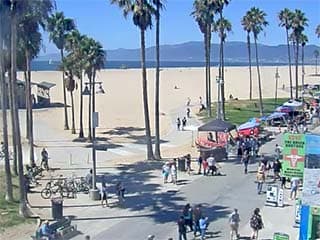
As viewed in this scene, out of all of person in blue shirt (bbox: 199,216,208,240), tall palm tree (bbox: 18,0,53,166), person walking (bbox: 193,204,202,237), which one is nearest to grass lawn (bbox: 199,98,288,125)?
tall palm tree (bbox: 18,0,53,166)

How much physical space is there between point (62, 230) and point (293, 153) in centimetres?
999

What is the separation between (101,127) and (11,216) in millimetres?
32255

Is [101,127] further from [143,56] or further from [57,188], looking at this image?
[57,188]

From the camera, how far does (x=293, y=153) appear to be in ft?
82.5

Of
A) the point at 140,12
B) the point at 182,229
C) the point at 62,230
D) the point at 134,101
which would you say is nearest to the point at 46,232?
the point at 62,230

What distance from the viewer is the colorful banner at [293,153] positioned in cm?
2469

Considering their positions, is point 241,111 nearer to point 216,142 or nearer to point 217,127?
point 216,142

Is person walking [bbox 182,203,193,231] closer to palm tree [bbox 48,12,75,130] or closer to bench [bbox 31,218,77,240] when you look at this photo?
bench [bbox 31,218,77,240]

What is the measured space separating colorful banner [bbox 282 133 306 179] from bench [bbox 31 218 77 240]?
30.2 ft

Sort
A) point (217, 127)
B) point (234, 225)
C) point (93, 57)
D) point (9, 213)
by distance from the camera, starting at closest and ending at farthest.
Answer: point (234, 225)
point (9, 213)
point (217, 127)
point (93, 57)

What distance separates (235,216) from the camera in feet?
67.1

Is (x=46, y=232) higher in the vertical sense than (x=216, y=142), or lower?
lower

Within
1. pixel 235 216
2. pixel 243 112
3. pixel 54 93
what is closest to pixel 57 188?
pixel 235 216

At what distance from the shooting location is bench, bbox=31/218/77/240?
20.4 meters
